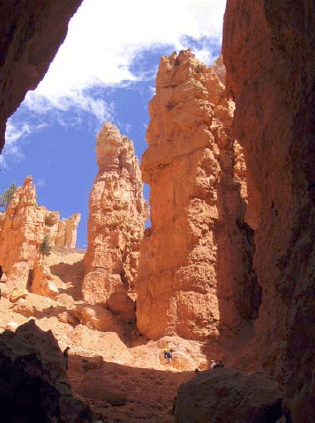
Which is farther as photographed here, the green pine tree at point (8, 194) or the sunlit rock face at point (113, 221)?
the green pine tree at point (8, 194)

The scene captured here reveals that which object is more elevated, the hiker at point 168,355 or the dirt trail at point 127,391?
the hiker at point 168,355

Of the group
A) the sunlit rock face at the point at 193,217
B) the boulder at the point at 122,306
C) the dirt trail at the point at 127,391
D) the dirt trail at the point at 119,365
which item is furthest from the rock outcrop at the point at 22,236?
the dirt trail at the point at 127,391

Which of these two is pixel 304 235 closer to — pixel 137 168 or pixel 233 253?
pixel 233 253

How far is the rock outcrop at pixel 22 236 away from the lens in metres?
25.6

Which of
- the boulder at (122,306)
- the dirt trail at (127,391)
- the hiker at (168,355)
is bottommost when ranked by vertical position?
the dirt trail at (127,391)

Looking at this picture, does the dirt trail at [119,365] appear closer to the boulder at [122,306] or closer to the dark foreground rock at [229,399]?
the dark foreground rock at [229,399]

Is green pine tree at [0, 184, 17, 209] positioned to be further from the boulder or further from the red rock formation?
the red rock formation

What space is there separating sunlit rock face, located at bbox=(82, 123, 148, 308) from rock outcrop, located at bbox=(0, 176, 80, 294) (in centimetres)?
325

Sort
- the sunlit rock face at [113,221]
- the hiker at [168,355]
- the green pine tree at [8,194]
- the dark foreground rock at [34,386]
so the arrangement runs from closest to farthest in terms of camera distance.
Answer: the dark foreground rock at [34,386] → the hiker at [168,355] → the sunlit rock face at [113,221] → the green pine tree at [8,194]

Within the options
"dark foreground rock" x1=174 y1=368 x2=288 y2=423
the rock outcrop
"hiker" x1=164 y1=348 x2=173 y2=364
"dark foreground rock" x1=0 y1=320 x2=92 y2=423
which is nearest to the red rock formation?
"dark foreground rock" x1=0 y1=320 x2=92 y2=423

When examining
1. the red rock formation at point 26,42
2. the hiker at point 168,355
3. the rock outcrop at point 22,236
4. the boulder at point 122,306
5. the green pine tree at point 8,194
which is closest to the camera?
the red rock formation at point 26,42

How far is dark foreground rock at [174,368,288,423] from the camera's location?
5.05 metres

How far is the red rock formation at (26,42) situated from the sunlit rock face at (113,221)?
16337mm

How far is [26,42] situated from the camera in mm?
6742
